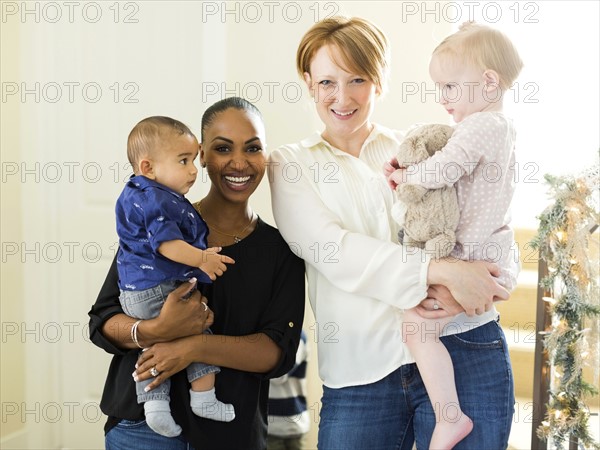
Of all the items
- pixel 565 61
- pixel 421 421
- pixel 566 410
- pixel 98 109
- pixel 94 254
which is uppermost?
pixel 565 61

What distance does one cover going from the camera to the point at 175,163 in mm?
1805

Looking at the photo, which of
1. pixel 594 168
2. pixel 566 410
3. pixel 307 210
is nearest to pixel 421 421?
pixel 307 210

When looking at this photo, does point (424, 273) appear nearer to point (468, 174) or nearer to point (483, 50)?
point (468, 174)

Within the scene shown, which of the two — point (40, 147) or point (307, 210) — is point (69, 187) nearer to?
point (40, 147)

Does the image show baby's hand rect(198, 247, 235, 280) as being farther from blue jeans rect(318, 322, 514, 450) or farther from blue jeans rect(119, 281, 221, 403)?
blue jeans rect(318, 322, 514, 450)

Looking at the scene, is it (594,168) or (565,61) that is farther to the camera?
(565,61)

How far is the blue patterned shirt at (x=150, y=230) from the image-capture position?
175 centimetres

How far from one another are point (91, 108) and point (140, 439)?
1913mm

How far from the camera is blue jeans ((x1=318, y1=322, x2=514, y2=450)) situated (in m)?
1.85

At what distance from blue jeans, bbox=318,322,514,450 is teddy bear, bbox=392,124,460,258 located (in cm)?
27

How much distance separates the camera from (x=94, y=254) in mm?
3391

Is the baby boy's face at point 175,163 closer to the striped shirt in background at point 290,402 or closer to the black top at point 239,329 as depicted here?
the black top at point 239,329

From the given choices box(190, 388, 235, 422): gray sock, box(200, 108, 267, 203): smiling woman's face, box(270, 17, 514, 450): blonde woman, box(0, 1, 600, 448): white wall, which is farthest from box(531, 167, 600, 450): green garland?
box(190, 388, 235, 422): gray sock

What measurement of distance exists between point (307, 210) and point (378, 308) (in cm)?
31
